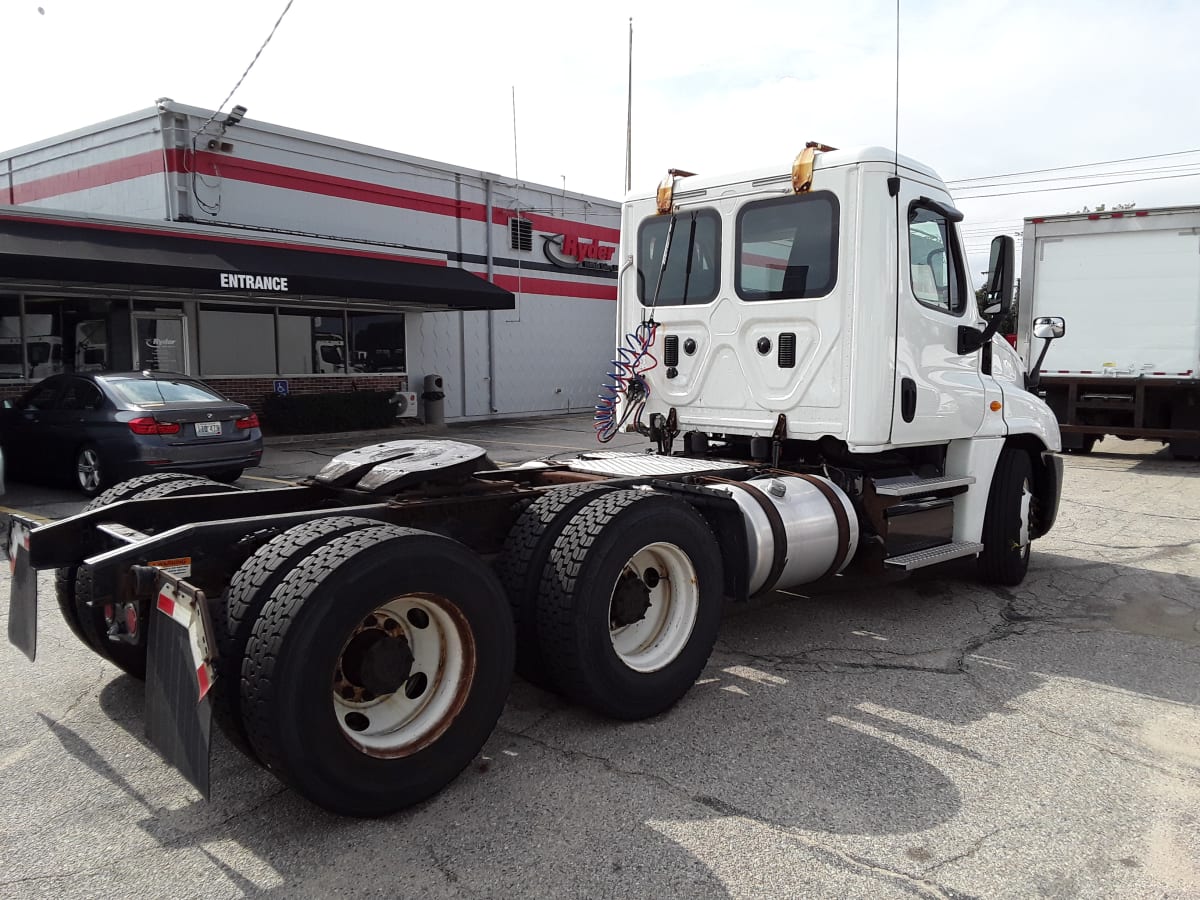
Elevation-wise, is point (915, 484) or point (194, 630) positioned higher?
point (915, 484)

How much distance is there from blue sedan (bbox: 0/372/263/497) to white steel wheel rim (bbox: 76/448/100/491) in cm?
1

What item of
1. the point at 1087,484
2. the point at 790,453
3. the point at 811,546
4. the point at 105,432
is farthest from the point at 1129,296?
the point at 105,432

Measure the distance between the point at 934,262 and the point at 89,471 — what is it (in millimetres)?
8995

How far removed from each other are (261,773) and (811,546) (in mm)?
3108

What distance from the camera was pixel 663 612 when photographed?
14.2 feet

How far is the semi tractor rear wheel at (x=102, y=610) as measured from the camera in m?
4.04

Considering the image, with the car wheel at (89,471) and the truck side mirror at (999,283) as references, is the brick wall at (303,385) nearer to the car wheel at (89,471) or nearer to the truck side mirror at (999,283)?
the car wheel at (89,471)

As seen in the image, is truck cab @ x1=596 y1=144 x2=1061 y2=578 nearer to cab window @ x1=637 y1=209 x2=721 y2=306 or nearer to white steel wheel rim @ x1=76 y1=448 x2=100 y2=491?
cab window @ x1=637 y1=209 x2=721 y2=306

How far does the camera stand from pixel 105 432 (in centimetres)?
984

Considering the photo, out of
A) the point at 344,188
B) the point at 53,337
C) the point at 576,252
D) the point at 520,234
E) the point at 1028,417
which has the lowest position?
the point at 1028,417

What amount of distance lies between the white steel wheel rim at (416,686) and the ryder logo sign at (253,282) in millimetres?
12625

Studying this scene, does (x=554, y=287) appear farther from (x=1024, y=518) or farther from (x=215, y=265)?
(x=1024, y=518)

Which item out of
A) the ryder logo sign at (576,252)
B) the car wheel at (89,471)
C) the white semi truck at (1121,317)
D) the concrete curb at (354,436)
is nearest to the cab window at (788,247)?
the car wheel at (89,471)

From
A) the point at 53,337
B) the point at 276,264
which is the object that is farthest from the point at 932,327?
the point at 53,337
